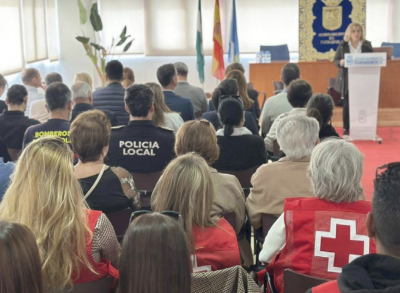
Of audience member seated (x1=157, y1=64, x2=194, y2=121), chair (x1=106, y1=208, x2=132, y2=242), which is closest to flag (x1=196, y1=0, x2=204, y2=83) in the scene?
audience member seated (x1=157, y1=64, x2=194, y2=121)

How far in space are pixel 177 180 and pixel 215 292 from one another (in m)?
0.53

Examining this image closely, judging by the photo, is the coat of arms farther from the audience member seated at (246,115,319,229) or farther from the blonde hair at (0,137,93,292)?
the blonde hair at (0,137,93,292)

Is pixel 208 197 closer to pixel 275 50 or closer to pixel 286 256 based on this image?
pixel 286 256

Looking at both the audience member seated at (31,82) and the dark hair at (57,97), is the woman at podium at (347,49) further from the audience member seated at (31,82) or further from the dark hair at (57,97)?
the dark hair at (57,97)

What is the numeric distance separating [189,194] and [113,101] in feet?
11.1

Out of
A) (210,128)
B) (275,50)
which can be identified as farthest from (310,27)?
(210,128)

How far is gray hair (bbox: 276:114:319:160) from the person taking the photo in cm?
296

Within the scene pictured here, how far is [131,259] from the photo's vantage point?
1521mm

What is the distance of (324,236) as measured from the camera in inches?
84.4

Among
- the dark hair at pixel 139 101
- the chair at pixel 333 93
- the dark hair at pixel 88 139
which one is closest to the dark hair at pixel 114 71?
the dark hair at pixel 139 101

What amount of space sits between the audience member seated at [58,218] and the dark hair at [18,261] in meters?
0.48

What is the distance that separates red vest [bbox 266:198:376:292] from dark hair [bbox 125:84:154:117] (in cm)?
192

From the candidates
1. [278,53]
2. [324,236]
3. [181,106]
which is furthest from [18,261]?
[278,53]

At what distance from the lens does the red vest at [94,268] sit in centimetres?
198
